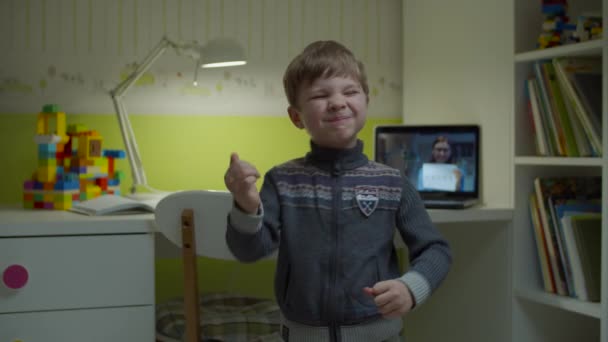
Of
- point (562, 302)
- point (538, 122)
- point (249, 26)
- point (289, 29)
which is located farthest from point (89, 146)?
point (562, 302)

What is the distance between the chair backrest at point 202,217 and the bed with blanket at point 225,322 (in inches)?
13.8

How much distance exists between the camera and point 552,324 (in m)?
2.04

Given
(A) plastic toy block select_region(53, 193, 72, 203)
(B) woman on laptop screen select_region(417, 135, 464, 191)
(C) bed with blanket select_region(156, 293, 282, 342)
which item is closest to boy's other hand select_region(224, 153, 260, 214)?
(C) bed with blanket select_region(156, 293, 282, 342)

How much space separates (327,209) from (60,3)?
1.29 meters

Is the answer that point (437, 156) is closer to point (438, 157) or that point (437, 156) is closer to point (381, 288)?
point (438, 157)

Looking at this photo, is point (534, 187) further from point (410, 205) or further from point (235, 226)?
point (235, 226)

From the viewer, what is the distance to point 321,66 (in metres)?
1.25

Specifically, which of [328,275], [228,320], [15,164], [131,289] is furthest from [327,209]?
[15,164]

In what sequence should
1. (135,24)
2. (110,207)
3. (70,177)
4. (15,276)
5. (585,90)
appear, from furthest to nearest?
1. (135,24)
2. (70,177)
3. (585,90)
4. (110,207)
5. (15,276)

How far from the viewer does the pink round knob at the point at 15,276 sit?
150cm

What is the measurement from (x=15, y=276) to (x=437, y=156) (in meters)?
1.21

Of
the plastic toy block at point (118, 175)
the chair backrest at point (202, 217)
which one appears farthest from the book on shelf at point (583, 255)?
the plastic toy block at point (118, 175)

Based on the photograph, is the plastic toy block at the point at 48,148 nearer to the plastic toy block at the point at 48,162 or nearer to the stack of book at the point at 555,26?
the plastic toy block at the point at 48,162

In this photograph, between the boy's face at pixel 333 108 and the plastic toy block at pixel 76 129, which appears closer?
the boy's face at pixel 333 108
